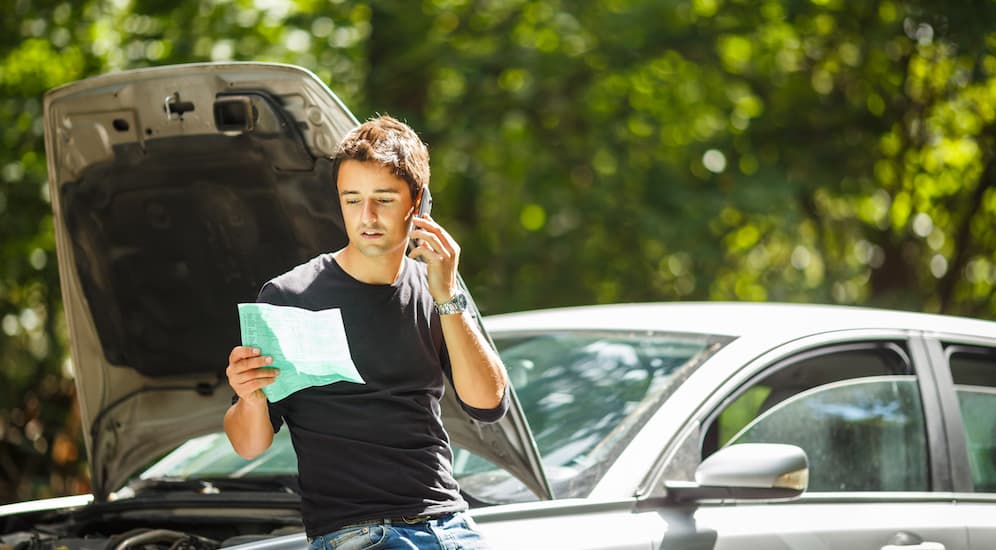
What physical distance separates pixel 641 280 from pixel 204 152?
643 centimetres

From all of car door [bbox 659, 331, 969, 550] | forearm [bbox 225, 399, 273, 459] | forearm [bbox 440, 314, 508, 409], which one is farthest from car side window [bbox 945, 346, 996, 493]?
forearm [bbox 225, 399, 273, 459]

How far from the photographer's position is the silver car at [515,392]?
2.73 meters

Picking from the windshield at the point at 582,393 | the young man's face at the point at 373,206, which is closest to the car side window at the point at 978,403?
the windshield at the point at 582,393

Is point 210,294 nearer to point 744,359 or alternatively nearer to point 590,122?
point 744,359

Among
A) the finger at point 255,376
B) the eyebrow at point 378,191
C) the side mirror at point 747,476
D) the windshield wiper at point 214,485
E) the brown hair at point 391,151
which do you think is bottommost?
the side mirror at point 747,476

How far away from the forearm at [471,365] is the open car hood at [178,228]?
23 centimetres

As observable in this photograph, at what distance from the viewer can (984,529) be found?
3240mm

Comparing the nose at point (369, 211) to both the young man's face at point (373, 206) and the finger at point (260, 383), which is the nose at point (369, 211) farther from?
the finger at point (260, 383)

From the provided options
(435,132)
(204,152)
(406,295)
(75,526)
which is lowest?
(75,526)

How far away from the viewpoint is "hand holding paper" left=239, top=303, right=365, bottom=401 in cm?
197

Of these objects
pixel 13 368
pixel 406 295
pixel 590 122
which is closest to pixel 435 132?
pixel 590 122

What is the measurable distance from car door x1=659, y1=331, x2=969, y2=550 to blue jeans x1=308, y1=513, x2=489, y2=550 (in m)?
0.90

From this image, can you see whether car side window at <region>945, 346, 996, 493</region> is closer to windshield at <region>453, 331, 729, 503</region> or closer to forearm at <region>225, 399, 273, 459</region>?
windshield at <region>453, 331, 729, 503</region>

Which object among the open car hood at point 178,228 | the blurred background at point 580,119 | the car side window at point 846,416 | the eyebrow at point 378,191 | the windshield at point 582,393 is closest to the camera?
the eyebrow at point 378,191
